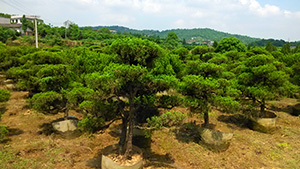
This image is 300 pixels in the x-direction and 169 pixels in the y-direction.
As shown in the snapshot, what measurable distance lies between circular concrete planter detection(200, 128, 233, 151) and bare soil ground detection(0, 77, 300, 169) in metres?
0.30

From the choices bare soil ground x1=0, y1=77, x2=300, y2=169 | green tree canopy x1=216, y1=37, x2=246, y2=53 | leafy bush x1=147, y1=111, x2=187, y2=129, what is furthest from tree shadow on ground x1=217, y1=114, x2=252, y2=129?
green tree canopy x1=216, y1=37, x2=246, y2=53

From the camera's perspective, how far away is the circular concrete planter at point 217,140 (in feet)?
34.4

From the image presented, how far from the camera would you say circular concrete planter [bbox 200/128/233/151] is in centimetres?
1048

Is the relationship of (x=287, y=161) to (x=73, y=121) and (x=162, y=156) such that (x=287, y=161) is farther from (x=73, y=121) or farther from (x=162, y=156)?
(x=73, y=121)

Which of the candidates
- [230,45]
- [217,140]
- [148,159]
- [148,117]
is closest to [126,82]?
[148,117]

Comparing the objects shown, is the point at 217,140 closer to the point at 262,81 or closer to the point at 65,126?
the point at 262,81

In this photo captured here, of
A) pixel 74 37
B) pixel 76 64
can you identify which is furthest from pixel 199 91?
pixel 74 37

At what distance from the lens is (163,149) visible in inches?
432

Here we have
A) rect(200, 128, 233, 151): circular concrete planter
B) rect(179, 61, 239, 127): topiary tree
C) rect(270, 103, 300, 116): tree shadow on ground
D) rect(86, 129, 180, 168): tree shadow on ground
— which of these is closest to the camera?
rect(86, 129, 180, 168): tree shadow on ground

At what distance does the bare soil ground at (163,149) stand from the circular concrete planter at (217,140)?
300 mm

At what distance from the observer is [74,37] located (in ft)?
274

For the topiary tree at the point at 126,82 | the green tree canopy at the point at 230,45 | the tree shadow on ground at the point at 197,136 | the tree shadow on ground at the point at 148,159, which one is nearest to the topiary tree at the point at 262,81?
the tree shadow on ground at the point at 197,136

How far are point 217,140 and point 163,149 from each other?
311 cm

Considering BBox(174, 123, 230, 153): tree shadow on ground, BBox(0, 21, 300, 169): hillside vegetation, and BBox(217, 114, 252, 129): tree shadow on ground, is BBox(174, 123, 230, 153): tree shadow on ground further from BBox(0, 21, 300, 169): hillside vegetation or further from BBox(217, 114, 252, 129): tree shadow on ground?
BBox(217, 114, 252, 129): tree shadow on ground
